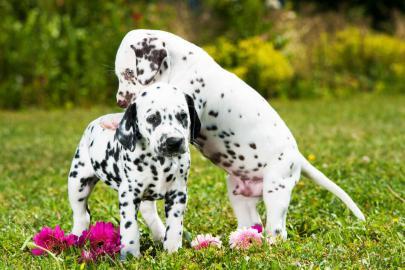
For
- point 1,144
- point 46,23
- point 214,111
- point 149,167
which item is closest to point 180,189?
point 149,167

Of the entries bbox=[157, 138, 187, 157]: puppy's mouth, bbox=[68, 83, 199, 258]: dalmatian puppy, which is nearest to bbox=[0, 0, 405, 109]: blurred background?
bbox=[68, 83, 199, 258]: dalmatian puppy

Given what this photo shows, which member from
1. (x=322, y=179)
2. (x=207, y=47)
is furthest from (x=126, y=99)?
(x=207, y=47)

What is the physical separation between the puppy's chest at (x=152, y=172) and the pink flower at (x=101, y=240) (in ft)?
0.93

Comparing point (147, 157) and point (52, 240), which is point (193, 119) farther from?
point (52, 240)

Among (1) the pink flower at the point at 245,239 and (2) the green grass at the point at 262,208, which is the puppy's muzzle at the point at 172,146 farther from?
(1) the pink flower at the point at 245,239

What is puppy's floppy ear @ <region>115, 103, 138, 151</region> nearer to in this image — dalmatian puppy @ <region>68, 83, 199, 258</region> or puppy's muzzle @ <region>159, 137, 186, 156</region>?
dalmatian puppy @ <region>68, 83, 199, 258</region>

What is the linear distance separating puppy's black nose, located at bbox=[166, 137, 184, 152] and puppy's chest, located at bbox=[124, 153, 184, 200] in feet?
0.77

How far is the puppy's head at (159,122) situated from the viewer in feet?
11.9

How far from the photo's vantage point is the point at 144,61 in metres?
4.25

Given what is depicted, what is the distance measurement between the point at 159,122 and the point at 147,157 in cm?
24

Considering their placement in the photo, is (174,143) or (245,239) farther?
(245,239)

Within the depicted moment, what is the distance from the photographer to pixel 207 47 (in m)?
15.7

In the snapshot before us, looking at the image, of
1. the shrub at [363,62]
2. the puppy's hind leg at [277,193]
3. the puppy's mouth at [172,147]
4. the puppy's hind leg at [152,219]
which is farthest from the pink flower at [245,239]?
the shrub at [363,62]

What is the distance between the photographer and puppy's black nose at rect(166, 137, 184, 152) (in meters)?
3.61
